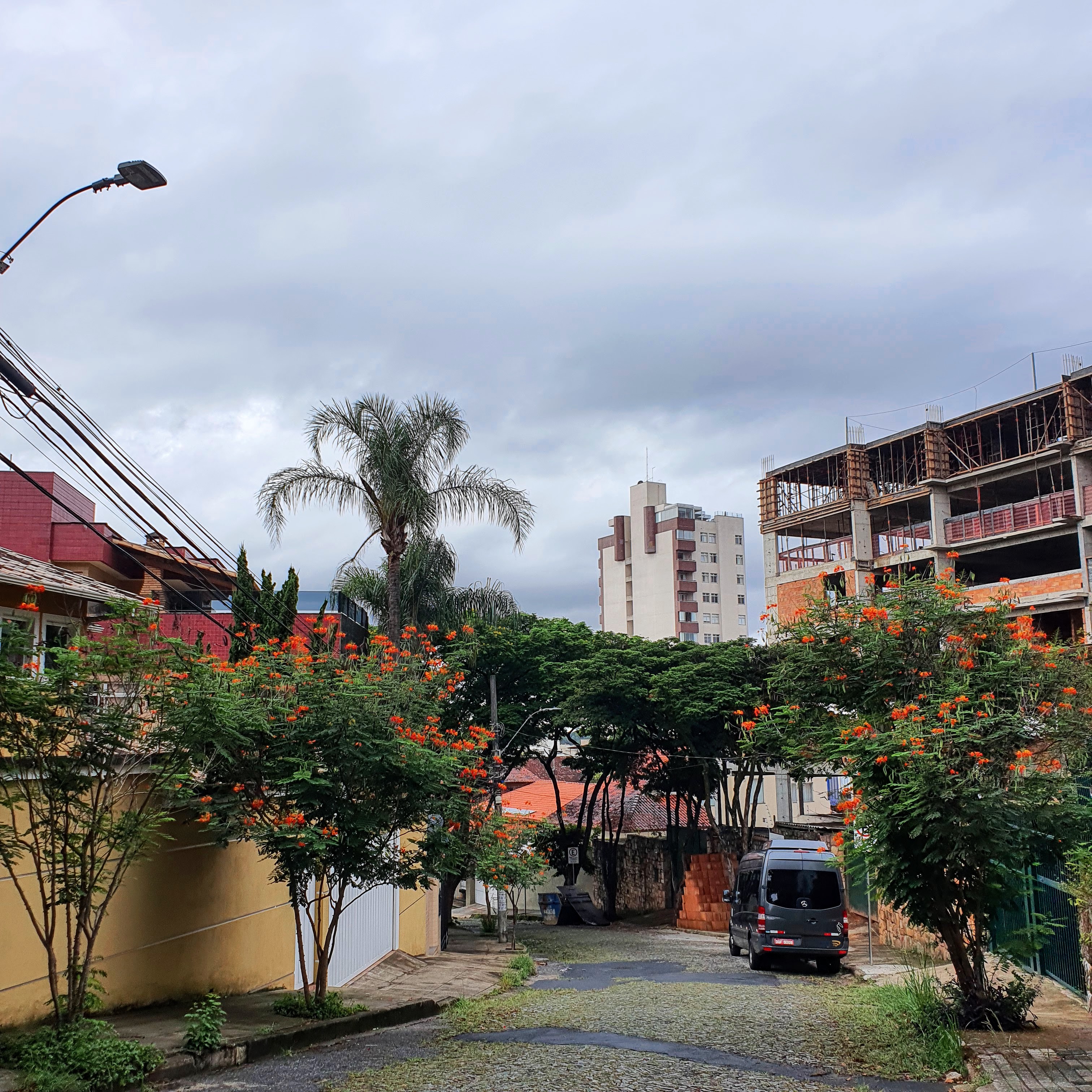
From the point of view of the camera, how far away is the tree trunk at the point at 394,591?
946 inches

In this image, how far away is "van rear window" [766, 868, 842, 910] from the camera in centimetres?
2095

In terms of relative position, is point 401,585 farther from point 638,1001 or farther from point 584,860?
point 584,860

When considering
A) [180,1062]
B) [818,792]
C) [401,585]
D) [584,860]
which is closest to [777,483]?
[818,792]

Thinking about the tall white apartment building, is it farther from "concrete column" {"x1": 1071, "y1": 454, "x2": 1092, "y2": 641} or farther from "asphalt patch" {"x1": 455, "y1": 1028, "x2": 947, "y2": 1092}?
"asphalt patch" {"x1": 455, "y1": 1028, "x2": 947, "y2": 1092}

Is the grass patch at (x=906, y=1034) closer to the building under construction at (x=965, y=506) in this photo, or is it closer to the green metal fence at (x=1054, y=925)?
the green metal fence at (x=1054, y=925)

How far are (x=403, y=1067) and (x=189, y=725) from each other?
3839 millimetres

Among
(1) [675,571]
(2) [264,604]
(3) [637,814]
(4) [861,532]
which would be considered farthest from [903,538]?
(1) [675,571]

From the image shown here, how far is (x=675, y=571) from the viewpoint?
92.2 meters

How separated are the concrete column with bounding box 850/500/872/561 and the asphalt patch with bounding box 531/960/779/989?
79.8 ft

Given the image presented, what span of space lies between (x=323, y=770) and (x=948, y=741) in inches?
289

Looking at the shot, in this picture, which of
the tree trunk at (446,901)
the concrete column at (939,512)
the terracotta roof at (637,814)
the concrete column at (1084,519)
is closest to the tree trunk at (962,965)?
the tree trunk at (446,901)

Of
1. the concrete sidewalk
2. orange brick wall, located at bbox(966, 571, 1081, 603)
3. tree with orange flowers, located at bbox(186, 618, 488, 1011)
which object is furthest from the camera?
orange brick wall, located at bbox(966, 571, 1081, 603)

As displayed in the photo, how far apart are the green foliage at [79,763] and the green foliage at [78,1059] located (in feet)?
0.92

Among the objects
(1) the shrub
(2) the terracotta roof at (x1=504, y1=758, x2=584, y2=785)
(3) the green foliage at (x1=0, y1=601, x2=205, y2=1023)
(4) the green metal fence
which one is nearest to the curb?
(3) the green foliage at (x1=0, y1=601, x2=205, y2=1023)
